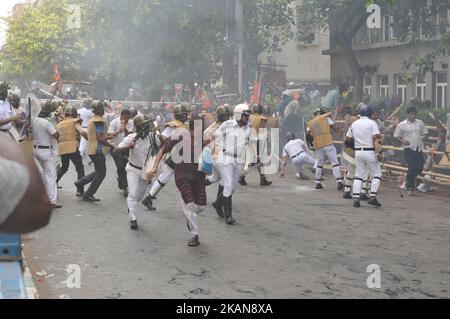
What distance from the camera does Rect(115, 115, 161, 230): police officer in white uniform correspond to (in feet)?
32.8

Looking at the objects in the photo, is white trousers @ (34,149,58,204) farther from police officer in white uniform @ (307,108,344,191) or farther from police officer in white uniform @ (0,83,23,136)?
police officer in white uniform @ (307,108,344,191)

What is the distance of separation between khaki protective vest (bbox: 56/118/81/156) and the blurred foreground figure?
36.1 ft

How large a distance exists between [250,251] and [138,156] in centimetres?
262

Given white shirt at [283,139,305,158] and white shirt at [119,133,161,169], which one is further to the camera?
white shirt at [283,139,305,158]

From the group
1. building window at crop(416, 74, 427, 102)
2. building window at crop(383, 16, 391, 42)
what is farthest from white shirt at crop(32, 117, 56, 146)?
building window at crop(383, 16, 391, 42)

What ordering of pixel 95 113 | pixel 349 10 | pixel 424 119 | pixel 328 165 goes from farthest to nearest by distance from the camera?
1. pixel 349 10
2. pixel 328 165
3. pixel 424 119
4. pixel 95 113

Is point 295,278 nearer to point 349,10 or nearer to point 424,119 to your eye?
point 424,119

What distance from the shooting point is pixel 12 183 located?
171 centimetres

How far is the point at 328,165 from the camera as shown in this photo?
61.4 ft

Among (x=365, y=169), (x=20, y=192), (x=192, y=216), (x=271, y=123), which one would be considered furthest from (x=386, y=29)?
(x=20, y=192)

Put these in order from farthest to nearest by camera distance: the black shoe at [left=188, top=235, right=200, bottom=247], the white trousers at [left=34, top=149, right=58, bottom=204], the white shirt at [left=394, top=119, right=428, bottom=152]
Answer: the white shirt at [left=394, top=119, right=428, bottom=152], the white trousers at [left=34, top=149, right=58, bottom=204], the black shoe at [left=188, top=235, right=200, bottom=247]

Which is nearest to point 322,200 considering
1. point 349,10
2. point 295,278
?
point 295,278

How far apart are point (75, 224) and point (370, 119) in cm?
506

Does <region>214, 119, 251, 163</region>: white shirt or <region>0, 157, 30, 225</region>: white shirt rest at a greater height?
<region>0, 157, 30, 225</region>: white shirt
